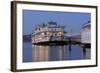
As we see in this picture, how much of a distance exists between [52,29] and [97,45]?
20.1 inches

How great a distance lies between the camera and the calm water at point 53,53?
2.00 meters

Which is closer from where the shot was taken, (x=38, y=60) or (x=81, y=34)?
(x=38, y=60)

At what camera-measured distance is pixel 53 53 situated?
2.09 metres

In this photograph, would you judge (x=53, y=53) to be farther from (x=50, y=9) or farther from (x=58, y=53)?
(x=50, y=9)

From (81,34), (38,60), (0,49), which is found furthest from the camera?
(81,34)

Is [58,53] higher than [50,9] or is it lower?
lower

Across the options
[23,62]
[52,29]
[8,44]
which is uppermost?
[52,29]

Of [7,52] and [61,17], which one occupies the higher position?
[61,17]

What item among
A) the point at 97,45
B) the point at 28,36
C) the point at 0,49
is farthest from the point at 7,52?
the point at 97,45

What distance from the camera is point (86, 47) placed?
2240 millimetres

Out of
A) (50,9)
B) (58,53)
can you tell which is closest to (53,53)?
(58,53)

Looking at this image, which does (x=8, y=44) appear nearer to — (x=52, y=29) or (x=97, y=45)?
(x=52, y=29)

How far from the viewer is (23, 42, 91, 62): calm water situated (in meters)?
2.00

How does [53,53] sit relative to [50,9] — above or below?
below
